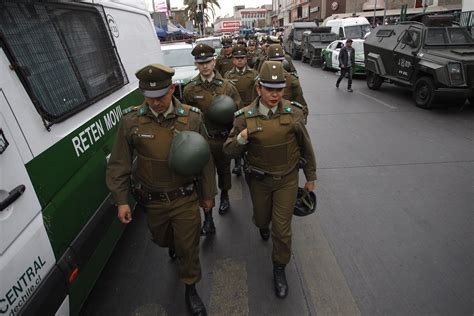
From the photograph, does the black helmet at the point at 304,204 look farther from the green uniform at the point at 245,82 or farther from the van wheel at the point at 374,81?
the van wheel at the point at 374,81

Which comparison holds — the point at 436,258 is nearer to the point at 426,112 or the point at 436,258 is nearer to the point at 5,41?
the point at 5,41

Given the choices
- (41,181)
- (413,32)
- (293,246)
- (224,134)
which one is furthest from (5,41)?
(413,32)

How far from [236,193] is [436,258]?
248 cm

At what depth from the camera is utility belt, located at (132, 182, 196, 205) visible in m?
2.48

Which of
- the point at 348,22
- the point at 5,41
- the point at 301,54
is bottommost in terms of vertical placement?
the point at 301,54

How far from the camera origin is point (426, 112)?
28.0 feet

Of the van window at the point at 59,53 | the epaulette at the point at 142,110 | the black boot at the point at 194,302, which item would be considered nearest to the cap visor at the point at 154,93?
the epaulette at the point at 142,110

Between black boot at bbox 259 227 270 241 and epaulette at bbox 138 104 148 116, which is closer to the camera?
epaulette at bbox 138 104 148 116

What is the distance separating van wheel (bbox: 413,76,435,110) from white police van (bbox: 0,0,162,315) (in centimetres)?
792

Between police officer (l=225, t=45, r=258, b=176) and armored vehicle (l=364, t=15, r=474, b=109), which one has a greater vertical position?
police officer (l=225, t=45, r=258, b=176)

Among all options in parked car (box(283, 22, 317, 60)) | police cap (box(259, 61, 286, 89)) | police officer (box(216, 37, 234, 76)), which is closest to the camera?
police cap (box(259, 61, 286, 89))

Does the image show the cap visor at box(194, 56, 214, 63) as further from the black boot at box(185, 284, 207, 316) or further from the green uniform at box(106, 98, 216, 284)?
the black boot at box(185, 284, 207, 316)

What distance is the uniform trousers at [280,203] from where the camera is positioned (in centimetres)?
280

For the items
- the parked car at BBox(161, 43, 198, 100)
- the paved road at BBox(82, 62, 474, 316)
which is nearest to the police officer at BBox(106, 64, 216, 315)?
the paved road at BBox(82, 62, 474, 316)
